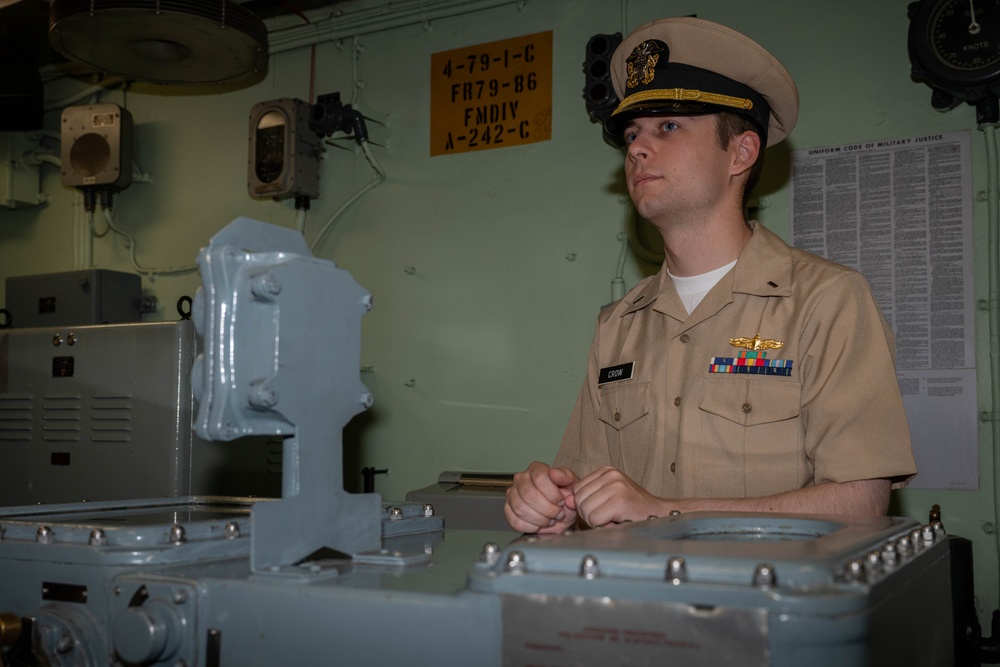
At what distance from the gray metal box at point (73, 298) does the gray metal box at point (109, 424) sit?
1.44 ft

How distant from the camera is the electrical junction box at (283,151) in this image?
3.62 m

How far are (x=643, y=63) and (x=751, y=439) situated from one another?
0.79 m

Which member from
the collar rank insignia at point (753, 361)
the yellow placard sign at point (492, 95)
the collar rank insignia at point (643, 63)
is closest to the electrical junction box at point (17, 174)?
the yellow placard sign at point (492, 95)

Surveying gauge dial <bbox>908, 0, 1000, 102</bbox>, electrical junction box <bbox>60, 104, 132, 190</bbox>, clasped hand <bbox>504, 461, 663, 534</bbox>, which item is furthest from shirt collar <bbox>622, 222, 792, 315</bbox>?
electrical junction box <bbox>60, 104, 132, 190</bbox>

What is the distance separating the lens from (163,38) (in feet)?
9.83

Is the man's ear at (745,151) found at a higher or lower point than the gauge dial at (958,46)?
lower

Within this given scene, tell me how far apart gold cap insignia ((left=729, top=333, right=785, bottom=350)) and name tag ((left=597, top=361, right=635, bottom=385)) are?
0.25 metres

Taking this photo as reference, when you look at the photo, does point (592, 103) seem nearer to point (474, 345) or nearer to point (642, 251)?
point (642, 251)

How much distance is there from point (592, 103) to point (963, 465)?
5.14 ft

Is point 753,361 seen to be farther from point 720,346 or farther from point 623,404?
point 623,404

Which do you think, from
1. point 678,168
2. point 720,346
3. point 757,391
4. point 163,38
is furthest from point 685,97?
point 163,38

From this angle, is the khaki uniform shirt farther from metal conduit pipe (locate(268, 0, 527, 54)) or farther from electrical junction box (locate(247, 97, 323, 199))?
electrical junction box (locate(247, 97, 323, 199))

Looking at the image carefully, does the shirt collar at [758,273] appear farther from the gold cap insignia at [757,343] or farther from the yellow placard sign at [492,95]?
the yellow placard sign at [492,95]

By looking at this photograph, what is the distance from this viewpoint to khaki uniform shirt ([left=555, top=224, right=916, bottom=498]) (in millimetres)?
1548
